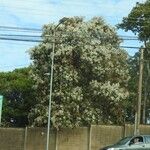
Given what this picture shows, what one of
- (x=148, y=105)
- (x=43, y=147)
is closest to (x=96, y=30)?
(x=43, y=147)

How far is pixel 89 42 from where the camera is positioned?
162ft

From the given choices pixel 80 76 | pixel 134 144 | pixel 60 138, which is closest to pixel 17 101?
pixel 80 76

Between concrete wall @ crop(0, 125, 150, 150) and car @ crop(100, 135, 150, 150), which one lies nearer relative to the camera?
car @ crop(100, 135, 150, 150)

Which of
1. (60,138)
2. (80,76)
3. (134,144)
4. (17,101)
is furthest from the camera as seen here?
(17,101)

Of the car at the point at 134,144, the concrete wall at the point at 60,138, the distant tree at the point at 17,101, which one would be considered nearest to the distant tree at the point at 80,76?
the concrete wall at the point at 60,138

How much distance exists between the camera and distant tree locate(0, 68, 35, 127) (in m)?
56.3

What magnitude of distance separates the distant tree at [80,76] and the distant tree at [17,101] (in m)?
5.98

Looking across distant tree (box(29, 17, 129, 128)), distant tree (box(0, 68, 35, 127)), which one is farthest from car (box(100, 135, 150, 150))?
distant tree (box(0, 68, 35, 127))

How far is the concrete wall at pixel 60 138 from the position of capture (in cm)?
4706

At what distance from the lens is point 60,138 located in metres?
47.5

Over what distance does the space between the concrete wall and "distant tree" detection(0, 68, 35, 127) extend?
7.56 meters

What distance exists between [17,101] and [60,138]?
11.7m

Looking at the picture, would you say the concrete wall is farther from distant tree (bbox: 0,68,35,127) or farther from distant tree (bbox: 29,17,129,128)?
distant tree (bbox: 0,68,35,127)

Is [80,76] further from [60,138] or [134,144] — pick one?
[134,144]
